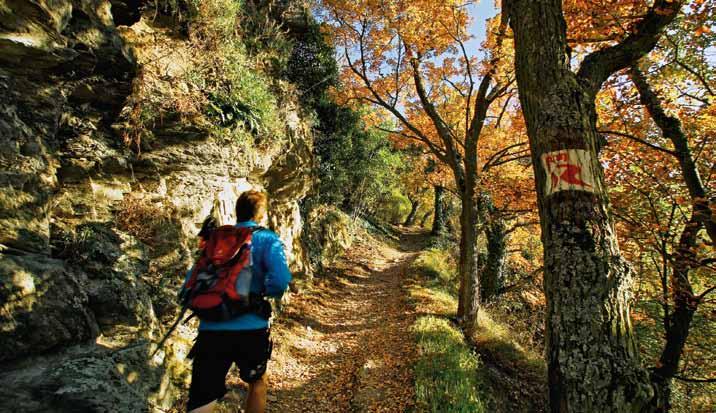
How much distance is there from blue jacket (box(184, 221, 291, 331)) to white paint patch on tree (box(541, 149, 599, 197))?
238cm

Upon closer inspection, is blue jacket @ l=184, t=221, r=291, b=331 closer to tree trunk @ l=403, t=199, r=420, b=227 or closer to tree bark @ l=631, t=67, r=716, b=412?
tree bark @ l=631, t=67, r=716, b=412

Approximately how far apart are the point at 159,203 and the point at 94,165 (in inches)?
41.9

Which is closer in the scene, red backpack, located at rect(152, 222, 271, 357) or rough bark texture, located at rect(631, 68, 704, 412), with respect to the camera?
red backpack, located at rect(152, 222, 271, 357)

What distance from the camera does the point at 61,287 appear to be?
126 inches

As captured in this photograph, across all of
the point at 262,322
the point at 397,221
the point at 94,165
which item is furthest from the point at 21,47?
the point at 397,221

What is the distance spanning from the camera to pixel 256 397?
286 centimetres

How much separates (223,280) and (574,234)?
2865mm

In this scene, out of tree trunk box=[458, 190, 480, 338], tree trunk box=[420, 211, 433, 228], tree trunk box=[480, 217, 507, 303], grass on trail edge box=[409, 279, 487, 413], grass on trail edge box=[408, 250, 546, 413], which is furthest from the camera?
tree trunk box=[420, 211, 433, 228]

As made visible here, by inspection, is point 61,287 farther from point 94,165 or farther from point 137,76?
point 137,76

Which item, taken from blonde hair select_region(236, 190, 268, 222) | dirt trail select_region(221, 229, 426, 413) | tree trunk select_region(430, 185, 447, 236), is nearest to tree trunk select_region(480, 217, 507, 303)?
dirt trail select_region(221, 229, 426, 413)

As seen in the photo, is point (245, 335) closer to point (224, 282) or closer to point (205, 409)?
point (224, 282)

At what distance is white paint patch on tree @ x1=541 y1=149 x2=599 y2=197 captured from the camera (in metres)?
2.51

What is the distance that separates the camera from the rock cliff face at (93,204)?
2.83 meters

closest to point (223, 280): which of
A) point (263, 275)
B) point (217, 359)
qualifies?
A: point (263, 275)
